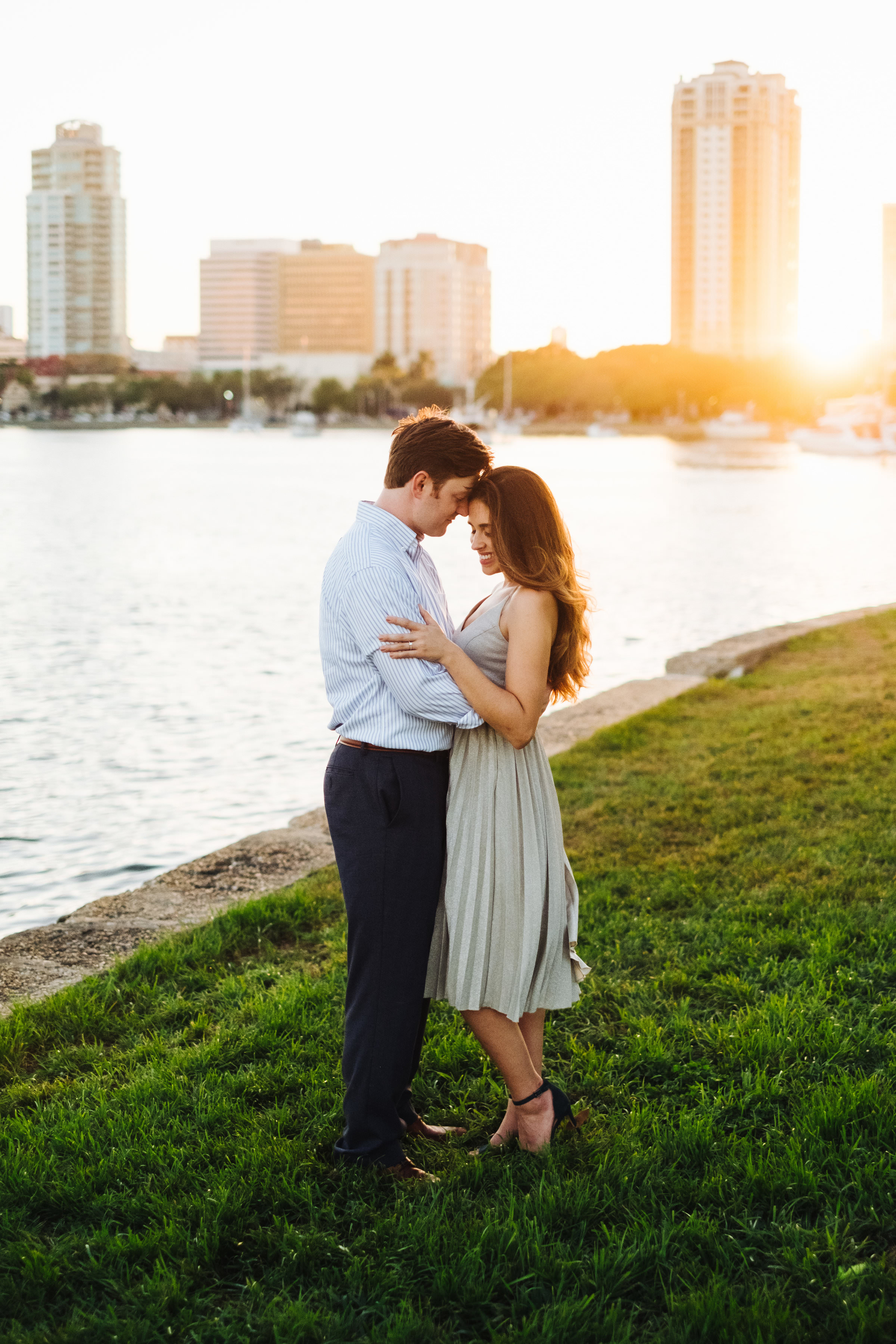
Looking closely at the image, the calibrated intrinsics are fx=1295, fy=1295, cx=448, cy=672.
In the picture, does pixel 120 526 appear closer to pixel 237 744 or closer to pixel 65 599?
pixel 65 599

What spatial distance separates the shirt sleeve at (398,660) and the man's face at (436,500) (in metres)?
0.14

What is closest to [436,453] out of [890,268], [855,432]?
[855,432]

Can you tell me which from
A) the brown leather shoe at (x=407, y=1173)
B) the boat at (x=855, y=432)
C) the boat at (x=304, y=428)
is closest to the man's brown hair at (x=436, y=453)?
the brown leather shoe at (x=407, y=1173)

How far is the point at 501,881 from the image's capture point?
9.53ft

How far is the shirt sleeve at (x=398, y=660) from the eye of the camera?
2738mm

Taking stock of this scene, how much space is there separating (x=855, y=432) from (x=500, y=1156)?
3828 inches

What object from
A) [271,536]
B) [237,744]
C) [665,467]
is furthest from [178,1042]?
[665,467]

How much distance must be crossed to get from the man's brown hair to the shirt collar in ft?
0.22

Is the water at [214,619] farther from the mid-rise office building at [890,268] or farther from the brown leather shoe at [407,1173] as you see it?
the mid-rise office building at [890,268]

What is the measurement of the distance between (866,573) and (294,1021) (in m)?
19.0

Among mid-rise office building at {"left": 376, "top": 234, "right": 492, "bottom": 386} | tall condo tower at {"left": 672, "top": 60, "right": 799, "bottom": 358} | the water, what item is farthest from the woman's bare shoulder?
mid-rise office building at {"left": 376, "top": 234, "right": 492, "bottom": 386}

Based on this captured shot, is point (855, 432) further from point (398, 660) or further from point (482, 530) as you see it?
point (398, 660)

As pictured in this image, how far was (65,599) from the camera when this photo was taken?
17.4 metres

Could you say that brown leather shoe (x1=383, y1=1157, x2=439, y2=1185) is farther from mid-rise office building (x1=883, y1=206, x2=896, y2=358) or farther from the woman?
mid-rise office building (x1=883, y1=206, x2=896, y2=358)
